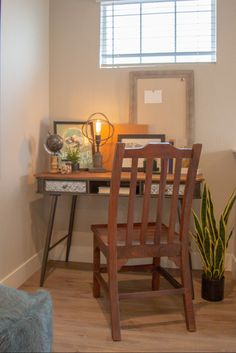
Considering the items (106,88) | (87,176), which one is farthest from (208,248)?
(106,88)

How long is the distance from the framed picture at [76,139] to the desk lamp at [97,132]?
3 cm

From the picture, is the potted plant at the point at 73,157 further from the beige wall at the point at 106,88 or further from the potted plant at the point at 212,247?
the potted plant at the point at 212,247

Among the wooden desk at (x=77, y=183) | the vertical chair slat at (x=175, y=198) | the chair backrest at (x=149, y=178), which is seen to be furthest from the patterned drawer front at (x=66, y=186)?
the vertical chair slat at (x=175, y=198)

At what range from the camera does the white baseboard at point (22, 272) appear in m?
2.63

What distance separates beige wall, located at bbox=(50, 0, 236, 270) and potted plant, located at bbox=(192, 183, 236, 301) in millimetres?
586

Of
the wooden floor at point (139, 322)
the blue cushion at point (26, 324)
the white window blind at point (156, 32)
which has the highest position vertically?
the white window blind at point (156, 32)

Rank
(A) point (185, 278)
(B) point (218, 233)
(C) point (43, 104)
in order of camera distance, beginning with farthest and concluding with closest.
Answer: (C) point (43, 104) → (B) point (218, 233) → (A) point (185, 278)

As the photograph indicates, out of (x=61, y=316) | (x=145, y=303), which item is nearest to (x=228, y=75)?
(x=145, y=303)

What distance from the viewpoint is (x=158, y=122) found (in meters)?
3.11

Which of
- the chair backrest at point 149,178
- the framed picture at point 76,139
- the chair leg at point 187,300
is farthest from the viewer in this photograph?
the framed picture at point 76,139

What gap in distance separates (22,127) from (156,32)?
142 cm

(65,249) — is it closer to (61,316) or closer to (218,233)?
(61,316)

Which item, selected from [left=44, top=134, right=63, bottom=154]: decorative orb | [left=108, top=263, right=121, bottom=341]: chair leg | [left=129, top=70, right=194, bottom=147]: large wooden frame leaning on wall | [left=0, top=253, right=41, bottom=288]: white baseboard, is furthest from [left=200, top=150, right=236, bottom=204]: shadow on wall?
[left=0, top=253, right=41, bottom=288]: white baseboard

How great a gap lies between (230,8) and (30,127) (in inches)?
73.5
